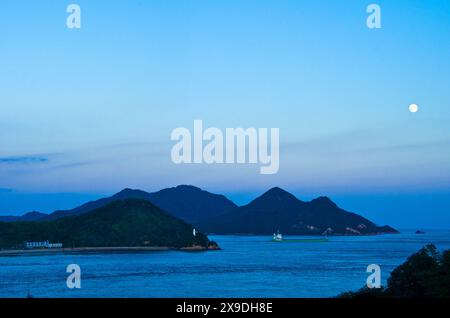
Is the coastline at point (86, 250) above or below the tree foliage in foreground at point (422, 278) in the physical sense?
below

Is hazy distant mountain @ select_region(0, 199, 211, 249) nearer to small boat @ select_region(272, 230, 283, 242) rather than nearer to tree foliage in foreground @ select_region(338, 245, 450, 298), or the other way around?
small boat @ select_region(272, 230, 283, 242)

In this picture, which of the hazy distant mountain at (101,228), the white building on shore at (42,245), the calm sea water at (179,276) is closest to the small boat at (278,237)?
the calm sea water at (179,276)

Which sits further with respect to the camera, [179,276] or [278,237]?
[278,237]

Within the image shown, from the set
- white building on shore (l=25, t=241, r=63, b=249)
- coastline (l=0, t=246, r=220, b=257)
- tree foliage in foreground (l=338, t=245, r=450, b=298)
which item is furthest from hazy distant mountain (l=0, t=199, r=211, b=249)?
tree foliage in foreground (l=338, t=245, r=450, b=298)

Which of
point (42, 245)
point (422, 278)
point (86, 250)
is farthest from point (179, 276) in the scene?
point (422, 278)

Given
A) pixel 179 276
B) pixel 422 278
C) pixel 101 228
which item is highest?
pixel 422 278

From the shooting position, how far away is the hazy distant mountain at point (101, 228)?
52.5 meters

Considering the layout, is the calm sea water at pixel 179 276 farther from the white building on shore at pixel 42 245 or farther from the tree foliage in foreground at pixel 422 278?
the tree foliage in foreground at pixel 422 278

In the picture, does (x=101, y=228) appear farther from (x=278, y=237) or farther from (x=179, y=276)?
(x=278, y=237)

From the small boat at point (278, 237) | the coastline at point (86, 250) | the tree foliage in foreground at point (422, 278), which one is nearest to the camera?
the tree foliage in foreground at point (422, 278)

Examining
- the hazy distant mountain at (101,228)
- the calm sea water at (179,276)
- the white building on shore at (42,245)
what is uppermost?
the hazy distant mountain at (101,228)

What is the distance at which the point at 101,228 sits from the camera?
53.1 m
